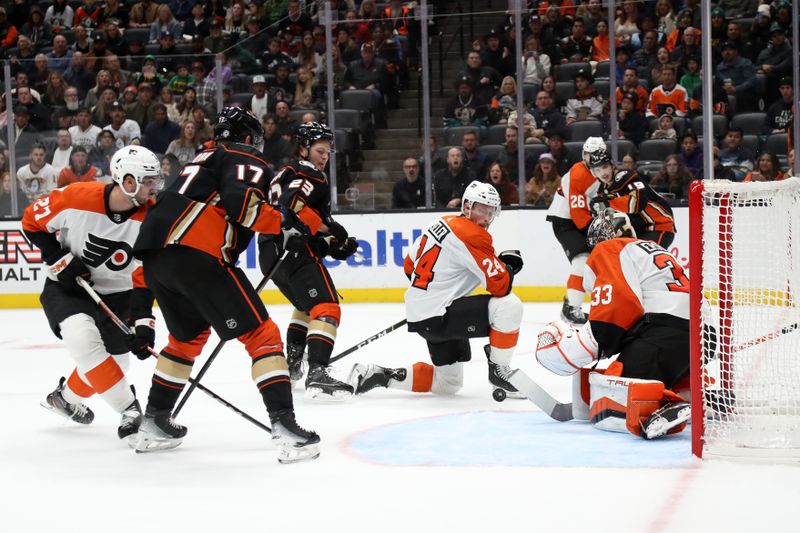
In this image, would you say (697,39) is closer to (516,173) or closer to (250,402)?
(516,173)

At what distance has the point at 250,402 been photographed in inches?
196

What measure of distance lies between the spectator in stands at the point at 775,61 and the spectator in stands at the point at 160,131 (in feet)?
15.6

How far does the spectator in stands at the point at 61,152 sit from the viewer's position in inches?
366

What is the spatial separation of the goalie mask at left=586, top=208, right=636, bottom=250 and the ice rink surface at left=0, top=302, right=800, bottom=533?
2.28 feet

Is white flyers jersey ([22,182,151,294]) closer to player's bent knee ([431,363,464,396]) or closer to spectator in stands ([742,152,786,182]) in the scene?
player's bent knee ([431,363,464,396])

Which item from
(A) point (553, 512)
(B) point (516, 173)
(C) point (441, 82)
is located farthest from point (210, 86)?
(A) point (553, 512)

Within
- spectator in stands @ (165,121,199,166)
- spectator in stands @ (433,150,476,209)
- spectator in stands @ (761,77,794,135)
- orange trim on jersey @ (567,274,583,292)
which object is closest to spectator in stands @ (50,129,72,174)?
spectator in stands @ (165,121,199,166)

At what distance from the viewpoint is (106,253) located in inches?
170

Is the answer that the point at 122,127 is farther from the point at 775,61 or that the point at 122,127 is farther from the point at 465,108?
the point at 775,61

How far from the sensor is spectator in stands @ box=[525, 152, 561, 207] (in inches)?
344

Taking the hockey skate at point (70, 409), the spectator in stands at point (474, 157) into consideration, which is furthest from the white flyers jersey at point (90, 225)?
the spectator in stands at point (474, 157)

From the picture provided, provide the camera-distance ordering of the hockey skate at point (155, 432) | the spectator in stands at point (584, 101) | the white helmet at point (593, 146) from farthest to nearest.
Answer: the spectator in stands at point (584, 101)
the white helmet at point (593, 146)
the hockey skate at point (155, 432)

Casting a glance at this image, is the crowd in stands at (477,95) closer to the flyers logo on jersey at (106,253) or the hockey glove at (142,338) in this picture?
the flyers logo on jersey at (106,253)

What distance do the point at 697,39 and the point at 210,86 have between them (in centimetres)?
401
